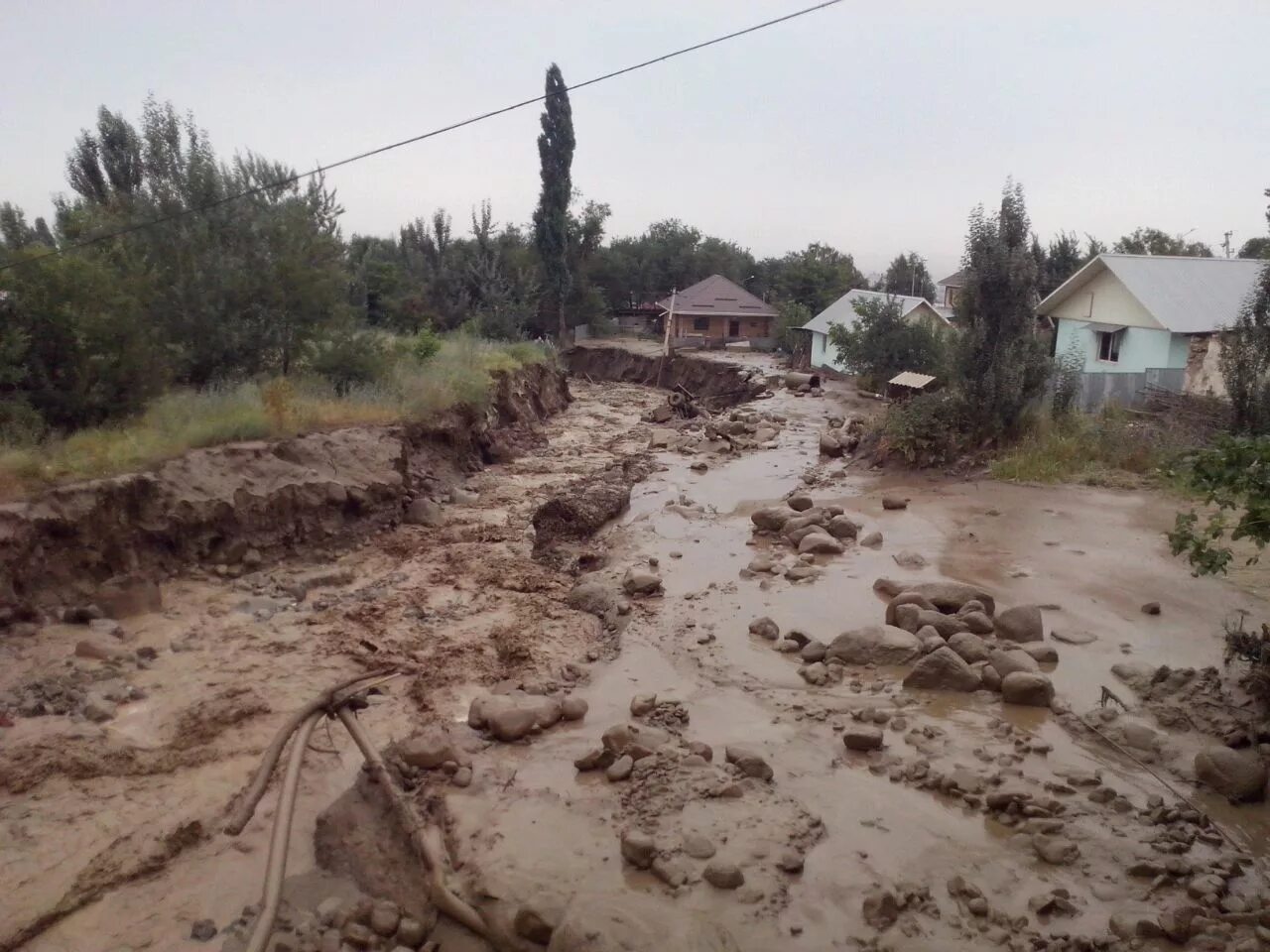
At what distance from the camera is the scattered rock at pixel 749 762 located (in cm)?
576

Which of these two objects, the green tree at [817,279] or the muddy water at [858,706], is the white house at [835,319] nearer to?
the green tree at [817,279]

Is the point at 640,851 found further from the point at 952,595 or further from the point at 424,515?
the point at 424,515

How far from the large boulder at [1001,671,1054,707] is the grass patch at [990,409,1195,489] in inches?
307

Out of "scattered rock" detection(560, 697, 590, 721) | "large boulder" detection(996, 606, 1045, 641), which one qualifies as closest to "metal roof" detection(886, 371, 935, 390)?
"large boulder" detection(996, 606, 1045, 641)

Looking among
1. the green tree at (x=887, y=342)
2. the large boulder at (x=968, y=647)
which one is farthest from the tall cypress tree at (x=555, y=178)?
the large boulder at (x=968, y=647)

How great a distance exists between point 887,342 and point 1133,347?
282 inches

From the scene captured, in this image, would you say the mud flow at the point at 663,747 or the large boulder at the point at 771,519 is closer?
the mud flow at the point at 663,747

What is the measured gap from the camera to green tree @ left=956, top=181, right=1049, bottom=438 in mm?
14555

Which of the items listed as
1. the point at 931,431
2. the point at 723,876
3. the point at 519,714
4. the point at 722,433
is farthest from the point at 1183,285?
the point at 723,876

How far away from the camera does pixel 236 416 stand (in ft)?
36.7

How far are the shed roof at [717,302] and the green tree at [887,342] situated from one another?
15658 mm

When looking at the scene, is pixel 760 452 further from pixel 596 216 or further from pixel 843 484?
pixel 596 216

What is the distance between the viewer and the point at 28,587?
8117 mm

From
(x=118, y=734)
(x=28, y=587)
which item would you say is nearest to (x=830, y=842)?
(x=118, y=734)
